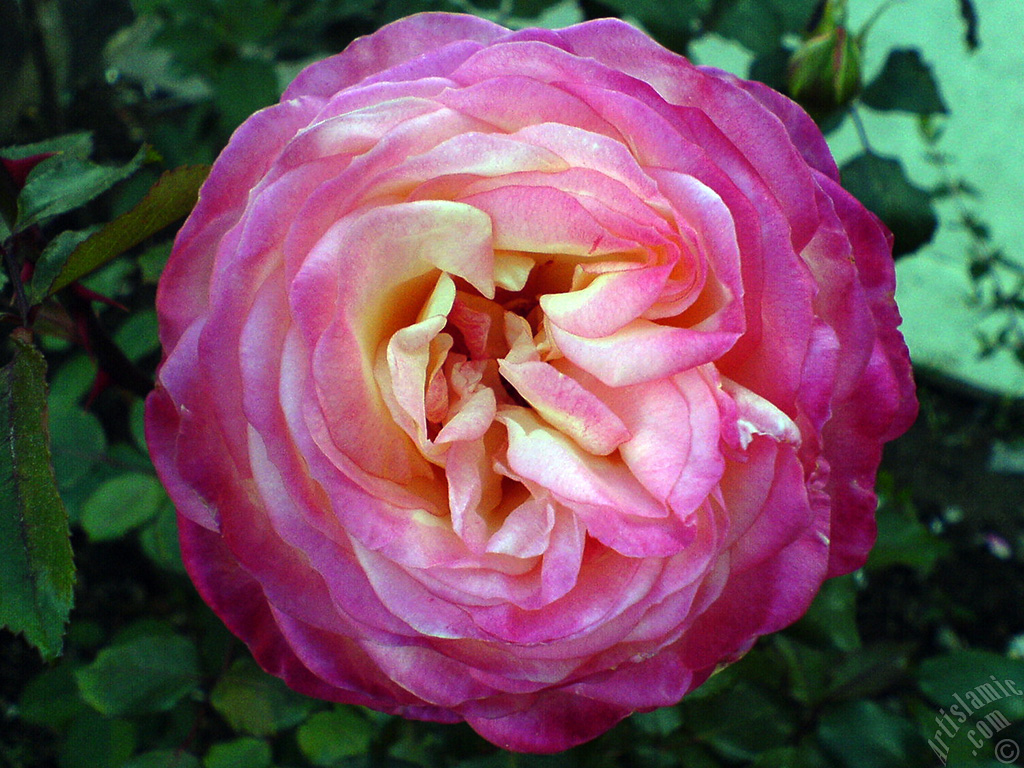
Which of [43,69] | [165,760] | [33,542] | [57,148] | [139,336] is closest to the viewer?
[33,542]

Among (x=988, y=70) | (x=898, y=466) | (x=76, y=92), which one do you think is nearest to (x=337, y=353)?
(x=76, y=92)

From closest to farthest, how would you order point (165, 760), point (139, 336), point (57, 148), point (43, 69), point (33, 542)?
point (33, 542), point (57, 148), point (165, 760), point (139, 336), point (43, 69)

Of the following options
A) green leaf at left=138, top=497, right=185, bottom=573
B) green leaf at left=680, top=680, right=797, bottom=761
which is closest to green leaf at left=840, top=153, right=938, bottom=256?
green leaf at left=680, top=680, right=797, bottom=761

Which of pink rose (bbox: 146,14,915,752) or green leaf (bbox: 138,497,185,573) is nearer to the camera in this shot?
pink rose (bbox: 146,14,915,752)

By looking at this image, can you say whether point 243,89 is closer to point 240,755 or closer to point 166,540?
point 166,540

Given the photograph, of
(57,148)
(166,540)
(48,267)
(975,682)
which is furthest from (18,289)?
(975,682)

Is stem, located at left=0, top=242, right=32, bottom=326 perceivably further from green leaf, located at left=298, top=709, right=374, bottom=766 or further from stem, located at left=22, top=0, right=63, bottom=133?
stem, located at left=22, top=0, right=63, bottom=133
